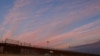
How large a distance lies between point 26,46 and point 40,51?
9.27 ft

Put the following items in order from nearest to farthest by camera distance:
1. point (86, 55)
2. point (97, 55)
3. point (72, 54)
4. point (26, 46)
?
point (26, 46)
point (72, 54)
point (86, 55)
point (97, 55)

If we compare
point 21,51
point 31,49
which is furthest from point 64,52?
point 21,51

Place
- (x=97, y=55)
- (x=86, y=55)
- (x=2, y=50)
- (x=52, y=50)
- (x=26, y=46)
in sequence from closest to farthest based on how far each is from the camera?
(x=2, y=50), (x=26, y=46), (x=52, y=50), (x=86, y=55), (x=97, y=55)

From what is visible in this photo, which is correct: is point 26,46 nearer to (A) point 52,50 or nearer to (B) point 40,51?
(B) point 40,51

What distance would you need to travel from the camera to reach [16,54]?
82.1 ft

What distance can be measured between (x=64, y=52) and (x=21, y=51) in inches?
353

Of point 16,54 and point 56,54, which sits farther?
point 56,54

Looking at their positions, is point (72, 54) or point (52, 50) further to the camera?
point (72, 54)

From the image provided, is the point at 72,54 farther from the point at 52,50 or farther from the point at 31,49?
the point at 31,49

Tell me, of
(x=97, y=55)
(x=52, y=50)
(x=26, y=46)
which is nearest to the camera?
(x=26, y=46)

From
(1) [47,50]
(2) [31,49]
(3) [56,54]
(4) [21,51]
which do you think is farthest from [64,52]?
(4) [21,51]

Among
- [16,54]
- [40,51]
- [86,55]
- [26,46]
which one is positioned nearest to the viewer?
[16,54]

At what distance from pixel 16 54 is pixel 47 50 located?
712cm

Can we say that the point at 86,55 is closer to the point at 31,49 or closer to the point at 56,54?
the point at 56,54
